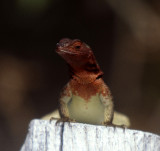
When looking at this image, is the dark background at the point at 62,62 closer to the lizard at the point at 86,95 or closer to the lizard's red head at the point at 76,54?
the lizard at the point at 86,95

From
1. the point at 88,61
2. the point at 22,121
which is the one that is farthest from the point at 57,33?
the point at 88,61

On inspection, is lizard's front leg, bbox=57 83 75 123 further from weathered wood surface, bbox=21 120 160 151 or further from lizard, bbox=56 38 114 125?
weathered wood surface, bbox=21 120 160 151

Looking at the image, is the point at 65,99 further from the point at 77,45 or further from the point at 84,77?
the point at 77,45

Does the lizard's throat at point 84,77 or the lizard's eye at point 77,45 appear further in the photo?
the lizard's throat at point 84,77

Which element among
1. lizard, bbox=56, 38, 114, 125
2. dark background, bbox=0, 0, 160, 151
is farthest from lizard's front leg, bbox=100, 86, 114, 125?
dark background, bbox=0, 0, 160, 151

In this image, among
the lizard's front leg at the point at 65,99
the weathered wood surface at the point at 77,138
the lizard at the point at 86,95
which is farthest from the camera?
the lizard's front leg at the point at 65,99

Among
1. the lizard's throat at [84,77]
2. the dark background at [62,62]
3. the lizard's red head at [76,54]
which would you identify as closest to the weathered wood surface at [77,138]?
the lizard's red head at [76,54]
